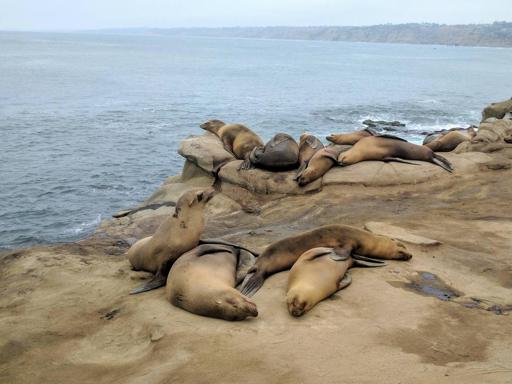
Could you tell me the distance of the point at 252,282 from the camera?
5633mm

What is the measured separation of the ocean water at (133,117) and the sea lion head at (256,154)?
4.21 meters

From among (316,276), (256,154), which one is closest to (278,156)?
(256,154)

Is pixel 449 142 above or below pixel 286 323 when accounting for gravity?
below

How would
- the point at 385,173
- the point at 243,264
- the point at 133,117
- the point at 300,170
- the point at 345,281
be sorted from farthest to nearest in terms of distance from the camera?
the point at 133,117
the point at 300,170
the point at 385,173
the point at 243,264
the point at 345,281

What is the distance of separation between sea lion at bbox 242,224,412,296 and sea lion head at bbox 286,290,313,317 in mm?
842

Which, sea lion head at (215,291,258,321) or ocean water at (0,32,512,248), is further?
ocean water at (0,32,512,248)

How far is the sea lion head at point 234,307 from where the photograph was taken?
4.83 m

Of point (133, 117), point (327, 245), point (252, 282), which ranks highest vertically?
point (327, 245)

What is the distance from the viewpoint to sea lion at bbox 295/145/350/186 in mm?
9538

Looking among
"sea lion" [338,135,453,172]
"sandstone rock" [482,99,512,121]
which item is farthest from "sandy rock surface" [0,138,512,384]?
"sandstone rock" [482,99,512,121]

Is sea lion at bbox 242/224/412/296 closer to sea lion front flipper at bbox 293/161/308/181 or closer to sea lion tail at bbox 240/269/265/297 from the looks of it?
sea lion tail at bbox 240/269/265/297

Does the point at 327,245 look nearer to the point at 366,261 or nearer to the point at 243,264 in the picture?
the point at 366,261

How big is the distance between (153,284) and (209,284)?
99 cm

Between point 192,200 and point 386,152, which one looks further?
point 386,152
